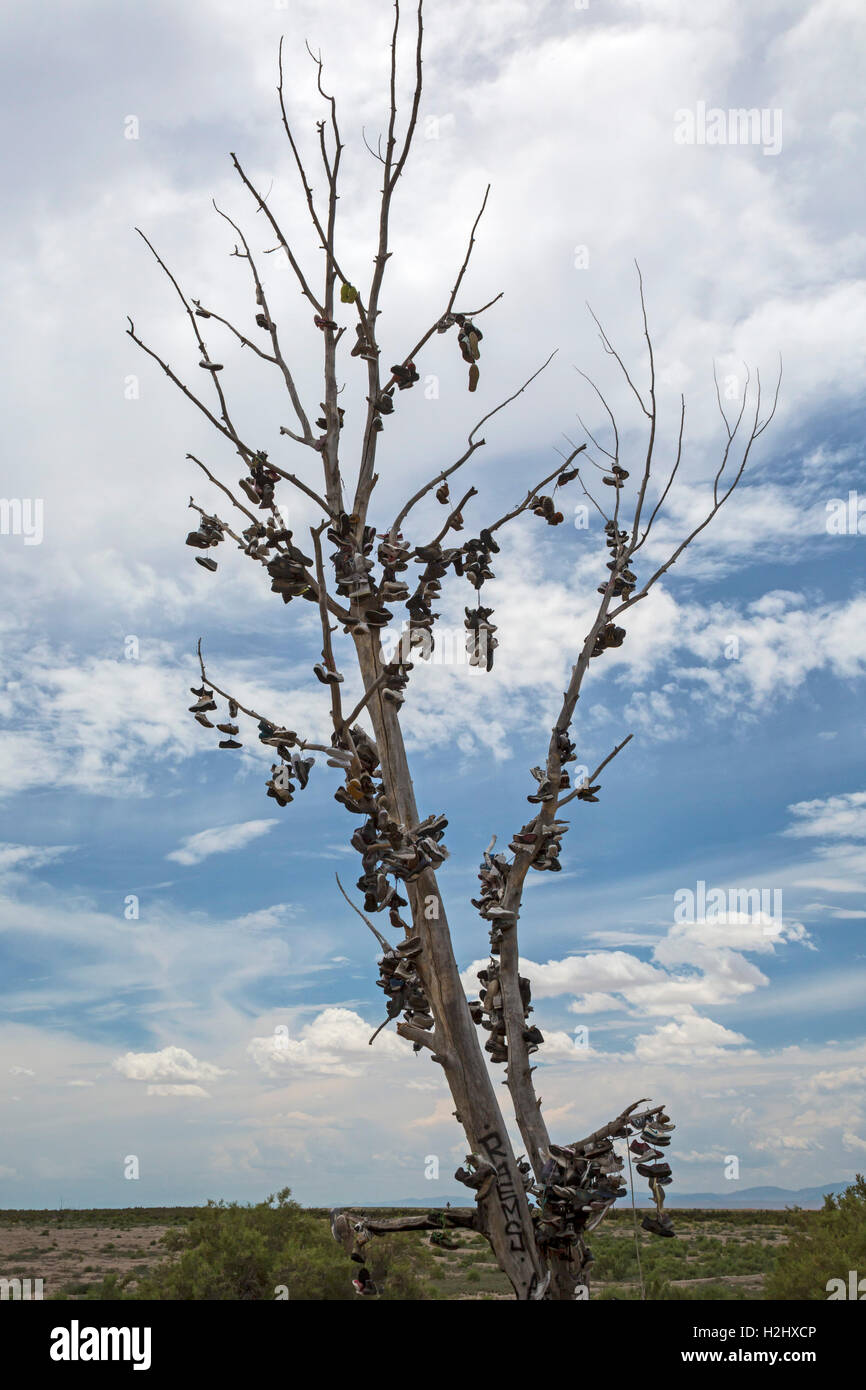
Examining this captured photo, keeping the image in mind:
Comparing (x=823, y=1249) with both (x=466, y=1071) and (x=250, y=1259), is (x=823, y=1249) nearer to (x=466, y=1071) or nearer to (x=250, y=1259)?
(x=250, y=1259)

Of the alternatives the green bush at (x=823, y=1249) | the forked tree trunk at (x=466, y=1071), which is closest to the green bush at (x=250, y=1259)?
the green bush at (x=823, y=1249)

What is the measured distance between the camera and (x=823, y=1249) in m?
9.68

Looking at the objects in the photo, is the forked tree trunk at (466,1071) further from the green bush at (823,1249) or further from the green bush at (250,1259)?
the green bush at (250,1259)

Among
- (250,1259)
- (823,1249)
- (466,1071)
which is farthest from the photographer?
(250,1259)

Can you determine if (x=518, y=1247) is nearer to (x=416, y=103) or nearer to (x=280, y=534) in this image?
(x=280, y=534)

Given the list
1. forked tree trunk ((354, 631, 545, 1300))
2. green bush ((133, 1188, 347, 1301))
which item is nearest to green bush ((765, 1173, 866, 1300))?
green bush ((133, 1188, 347, 1301))

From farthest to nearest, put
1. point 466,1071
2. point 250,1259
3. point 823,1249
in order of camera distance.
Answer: point 250,1259 → point 823,1249 → point 466,1071

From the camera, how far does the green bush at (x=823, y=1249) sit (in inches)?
363

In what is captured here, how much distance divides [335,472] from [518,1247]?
3.35 m

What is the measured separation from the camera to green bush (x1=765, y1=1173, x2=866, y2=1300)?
922cm

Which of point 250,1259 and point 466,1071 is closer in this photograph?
point 466,1071

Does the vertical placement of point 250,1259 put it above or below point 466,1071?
below

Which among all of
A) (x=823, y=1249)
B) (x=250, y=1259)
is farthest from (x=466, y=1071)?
(x=250, y=1259)

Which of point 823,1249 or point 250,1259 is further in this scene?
point 250,1259
